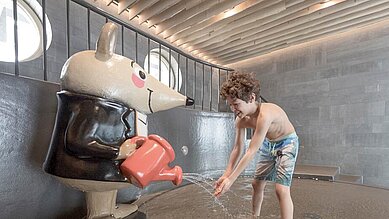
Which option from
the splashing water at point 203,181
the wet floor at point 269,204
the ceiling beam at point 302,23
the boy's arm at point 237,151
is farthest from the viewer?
the ceiling beam at point 302,23

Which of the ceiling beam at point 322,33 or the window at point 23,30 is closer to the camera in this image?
the window at point 23,30

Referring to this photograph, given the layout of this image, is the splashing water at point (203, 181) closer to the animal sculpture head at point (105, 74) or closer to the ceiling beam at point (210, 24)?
the animal sculpture head at point (105, 74)

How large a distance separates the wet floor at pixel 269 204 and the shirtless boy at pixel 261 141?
338mm

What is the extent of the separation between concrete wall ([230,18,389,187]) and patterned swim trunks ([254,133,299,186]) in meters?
4.37

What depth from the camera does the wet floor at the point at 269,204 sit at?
1.86m

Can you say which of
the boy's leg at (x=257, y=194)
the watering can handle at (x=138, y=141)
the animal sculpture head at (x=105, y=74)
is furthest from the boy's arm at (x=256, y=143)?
the animal sculpture head at (x=105, y=74)

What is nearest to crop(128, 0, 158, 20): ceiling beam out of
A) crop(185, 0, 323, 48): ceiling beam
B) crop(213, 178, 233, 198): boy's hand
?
crop(185, 0, 323, 48): ceiling beam

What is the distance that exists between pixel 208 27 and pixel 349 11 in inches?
104

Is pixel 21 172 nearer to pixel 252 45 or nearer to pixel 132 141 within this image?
pixel 132 141

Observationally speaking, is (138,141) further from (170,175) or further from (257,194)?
(257,194)

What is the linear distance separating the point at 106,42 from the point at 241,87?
0.87 meters

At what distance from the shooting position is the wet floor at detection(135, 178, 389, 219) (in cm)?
186

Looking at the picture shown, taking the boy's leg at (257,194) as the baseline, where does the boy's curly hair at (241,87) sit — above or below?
above

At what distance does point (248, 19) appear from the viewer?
4688 mm
